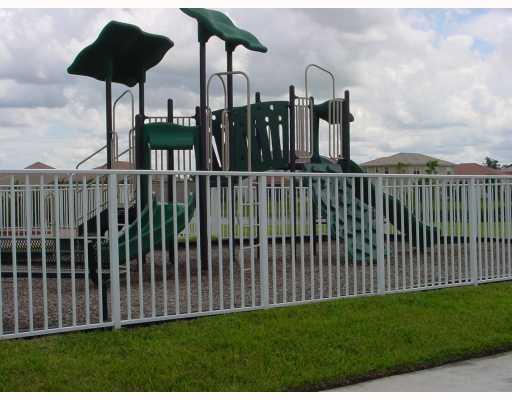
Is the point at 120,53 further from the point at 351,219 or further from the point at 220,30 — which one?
the point at 351,219

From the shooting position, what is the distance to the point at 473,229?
35.4 feet

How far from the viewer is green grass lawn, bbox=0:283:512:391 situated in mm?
5727

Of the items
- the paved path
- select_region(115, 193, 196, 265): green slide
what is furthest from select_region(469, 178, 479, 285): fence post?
the paved path

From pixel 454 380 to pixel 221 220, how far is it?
219 inches

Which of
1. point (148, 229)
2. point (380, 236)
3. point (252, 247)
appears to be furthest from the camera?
point (148, 229)

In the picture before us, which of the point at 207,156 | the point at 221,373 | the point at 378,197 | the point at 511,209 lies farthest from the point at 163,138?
the point at 221,373

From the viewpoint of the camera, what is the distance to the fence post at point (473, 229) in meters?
10.7

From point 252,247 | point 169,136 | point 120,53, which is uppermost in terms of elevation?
point 120,53

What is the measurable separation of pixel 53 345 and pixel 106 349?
1.74 feet

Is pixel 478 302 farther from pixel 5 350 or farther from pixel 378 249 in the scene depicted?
pixel 5 350

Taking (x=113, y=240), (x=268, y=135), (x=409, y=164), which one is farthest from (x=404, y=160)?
(x=113, y=240)

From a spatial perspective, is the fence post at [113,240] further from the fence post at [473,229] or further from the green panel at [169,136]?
the fence post at [473,229]

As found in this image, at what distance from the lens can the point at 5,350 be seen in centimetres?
655

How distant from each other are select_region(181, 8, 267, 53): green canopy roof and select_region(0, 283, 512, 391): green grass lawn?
5.79 meters
